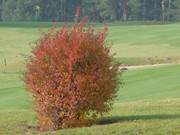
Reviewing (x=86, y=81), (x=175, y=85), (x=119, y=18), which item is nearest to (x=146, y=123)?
(x=86, y=81)

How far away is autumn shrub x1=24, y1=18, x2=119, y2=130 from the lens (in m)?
11.9

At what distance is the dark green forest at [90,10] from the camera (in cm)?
9950

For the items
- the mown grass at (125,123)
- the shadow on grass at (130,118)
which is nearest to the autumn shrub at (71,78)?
the mown grass at (125,123)

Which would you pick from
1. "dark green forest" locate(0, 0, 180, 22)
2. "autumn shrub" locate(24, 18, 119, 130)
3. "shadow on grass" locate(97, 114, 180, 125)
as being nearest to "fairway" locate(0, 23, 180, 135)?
"shadow on grass" locate(97, 114, 180, 125)

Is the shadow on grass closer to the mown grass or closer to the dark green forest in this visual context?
the mown grass

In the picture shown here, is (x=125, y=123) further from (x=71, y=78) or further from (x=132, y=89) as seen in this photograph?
(x=132, y=89)

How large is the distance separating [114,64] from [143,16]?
90.1 meters

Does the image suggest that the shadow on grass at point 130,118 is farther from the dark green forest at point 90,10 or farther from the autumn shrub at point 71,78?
the dark green forest at point 90,10

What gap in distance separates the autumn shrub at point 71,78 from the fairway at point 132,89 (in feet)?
1.54

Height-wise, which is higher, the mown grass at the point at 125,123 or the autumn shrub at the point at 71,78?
the autumn shrub at the point at 71,78

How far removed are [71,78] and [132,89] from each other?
11.8 m

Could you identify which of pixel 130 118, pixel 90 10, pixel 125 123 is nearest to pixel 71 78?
pixel 125 123

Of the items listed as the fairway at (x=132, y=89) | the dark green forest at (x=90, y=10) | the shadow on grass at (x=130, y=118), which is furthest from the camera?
the dark green forest at (x=90, y=10)

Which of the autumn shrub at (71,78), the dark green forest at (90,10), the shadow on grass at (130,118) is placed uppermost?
the autumn shrub at (71,78)
